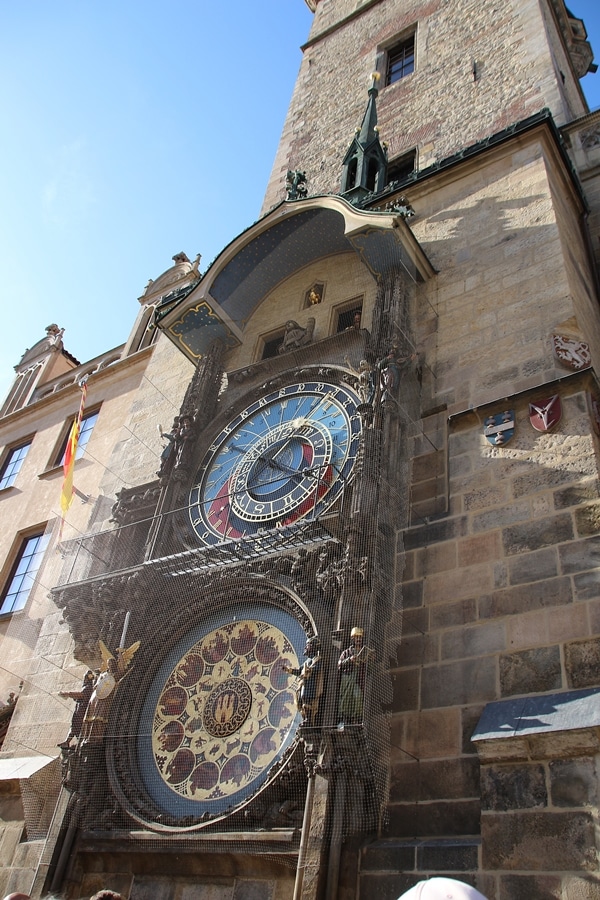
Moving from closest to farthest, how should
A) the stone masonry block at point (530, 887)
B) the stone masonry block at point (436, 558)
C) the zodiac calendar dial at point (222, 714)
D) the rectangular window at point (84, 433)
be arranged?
the stone masonry block at point (530, 887)
the zodiac calendar dial at point (222, 714)
the stone masonry block at point (436, 558)
the rectangular window at point (84, 433)

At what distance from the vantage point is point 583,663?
17.2 feet

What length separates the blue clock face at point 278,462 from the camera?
7.68 m

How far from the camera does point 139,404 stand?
12.1m

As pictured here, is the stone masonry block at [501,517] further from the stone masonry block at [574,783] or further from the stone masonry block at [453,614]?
the stone masonry block at [574,783]

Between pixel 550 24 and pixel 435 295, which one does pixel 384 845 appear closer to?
pixel 435 295

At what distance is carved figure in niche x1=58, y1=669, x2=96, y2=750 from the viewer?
7.05 meters

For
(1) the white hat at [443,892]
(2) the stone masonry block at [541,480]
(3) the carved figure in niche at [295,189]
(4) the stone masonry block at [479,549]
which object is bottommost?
(1) the white hat at [443,892]

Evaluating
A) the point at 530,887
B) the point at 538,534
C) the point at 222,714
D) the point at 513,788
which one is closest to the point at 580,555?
the point at 538,534

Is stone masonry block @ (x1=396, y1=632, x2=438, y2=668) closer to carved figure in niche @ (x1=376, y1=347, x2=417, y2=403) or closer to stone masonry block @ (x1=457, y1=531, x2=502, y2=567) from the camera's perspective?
stone masonry block @ (x1=457, y1=531, x2=502, y2=567)

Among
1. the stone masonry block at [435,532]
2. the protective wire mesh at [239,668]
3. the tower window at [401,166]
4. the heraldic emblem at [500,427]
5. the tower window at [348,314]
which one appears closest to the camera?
the protective wire mesh at [239,668]

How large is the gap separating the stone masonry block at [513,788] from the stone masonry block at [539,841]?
0.05 metres

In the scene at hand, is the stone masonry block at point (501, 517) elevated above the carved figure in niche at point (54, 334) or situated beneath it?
situated beneath

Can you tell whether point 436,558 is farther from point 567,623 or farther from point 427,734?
point 427,734

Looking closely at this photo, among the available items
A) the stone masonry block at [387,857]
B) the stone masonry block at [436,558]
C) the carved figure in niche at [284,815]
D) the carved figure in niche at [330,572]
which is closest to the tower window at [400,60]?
the stone masonry block at [436,558]
